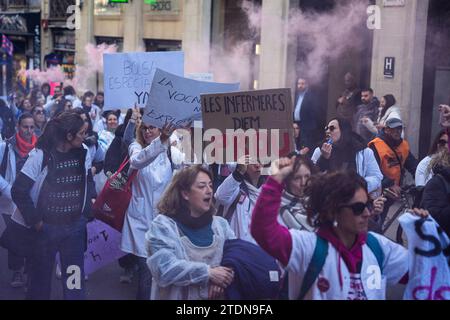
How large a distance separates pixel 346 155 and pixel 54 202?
8.23ft

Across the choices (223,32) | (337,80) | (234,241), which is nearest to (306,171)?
(234,241)

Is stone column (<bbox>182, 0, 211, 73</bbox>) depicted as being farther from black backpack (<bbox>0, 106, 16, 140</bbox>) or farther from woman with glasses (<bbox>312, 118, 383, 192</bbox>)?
woman with glasses (<bbox>312, 118, 383, 192</bbox>)

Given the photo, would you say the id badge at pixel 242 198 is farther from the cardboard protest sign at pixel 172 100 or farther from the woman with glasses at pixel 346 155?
the woman with glasses at pixel 346 155

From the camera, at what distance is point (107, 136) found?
904 cm

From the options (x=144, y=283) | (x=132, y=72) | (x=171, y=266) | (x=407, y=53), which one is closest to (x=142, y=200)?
(x=144, y=283)

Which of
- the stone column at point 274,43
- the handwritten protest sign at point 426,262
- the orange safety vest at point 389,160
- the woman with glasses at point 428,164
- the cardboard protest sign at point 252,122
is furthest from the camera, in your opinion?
the stone column at point 274,43

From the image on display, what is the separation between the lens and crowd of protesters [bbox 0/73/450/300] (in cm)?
352

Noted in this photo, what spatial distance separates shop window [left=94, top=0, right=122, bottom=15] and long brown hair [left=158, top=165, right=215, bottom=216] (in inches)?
688

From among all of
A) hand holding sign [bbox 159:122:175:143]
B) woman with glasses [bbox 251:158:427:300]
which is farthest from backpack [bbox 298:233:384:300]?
hand holding sign [bbox 159:122:175:143]

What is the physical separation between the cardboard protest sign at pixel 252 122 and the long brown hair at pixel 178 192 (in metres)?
0.49

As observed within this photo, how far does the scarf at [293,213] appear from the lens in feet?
14.2

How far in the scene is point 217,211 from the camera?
5.48 metres

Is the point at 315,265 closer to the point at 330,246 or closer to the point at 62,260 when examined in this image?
the point at 330,246

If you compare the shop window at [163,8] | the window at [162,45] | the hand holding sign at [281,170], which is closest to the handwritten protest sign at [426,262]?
the hand holding sign at [281,170]
